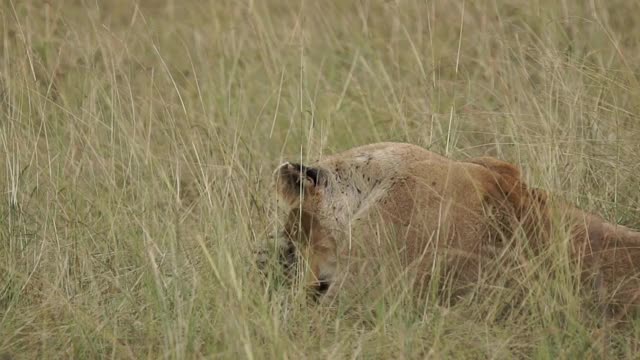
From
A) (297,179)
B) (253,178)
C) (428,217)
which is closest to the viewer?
(428,217)

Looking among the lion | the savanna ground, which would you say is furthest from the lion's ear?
the savanna ground

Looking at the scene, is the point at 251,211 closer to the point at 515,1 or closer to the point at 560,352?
the point at 560,352

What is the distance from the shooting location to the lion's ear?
12.2 feet

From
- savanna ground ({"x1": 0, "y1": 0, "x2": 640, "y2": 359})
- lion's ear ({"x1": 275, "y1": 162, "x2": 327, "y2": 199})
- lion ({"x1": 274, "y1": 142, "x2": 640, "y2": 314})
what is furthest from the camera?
lion's ear ({"x1": 275, "y1": 162, "x2": 327, "y2": 199})

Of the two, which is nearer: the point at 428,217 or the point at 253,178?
the point at 428,217

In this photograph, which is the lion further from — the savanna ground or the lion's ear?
the savanna ground

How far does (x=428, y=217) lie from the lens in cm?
354

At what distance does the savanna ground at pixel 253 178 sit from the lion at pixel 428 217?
4.7 inches

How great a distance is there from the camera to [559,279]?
11.2ft

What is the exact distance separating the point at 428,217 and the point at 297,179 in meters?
0.49

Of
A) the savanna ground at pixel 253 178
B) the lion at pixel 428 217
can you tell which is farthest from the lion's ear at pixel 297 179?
the savanna ground at pixel 253 178

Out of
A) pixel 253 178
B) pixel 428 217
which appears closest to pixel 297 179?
pixel 428 217

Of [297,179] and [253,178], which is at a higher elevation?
[297,179]

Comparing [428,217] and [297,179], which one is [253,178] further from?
[428,217]
